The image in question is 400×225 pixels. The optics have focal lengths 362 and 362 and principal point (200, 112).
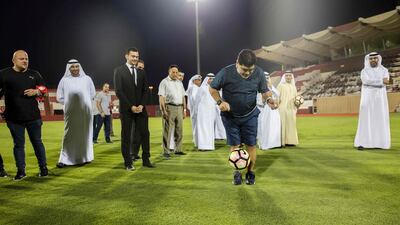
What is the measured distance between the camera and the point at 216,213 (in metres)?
3.72

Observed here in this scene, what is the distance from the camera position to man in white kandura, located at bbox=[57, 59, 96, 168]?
23.5ft

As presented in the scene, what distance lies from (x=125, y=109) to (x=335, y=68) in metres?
38.1

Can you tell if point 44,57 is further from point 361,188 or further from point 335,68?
point 361,188

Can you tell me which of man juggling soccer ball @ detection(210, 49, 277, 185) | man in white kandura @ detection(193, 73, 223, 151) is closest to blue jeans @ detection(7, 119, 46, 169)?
man juggling soccer ball @ detection(210, 49, 277, 185)

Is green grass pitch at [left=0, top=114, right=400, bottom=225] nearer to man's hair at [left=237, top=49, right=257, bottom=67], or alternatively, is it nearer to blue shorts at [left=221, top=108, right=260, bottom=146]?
blue shorts at [left=221, top=108, right=260, bottom=146]

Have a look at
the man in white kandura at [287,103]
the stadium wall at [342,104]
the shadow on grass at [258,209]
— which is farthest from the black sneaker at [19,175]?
the stadium wall at [342,104]

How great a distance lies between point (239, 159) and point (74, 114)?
3.93 m

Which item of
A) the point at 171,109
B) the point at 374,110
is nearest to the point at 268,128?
the point at 374,110

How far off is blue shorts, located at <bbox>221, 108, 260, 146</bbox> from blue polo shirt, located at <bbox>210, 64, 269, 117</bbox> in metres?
0.08

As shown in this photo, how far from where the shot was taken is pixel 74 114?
23.7ft

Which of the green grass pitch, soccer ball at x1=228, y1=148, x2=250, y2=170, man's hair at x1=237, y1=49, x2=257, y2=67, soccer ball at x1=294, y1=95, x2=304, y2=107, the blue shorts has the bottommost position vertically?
the green grass pitch

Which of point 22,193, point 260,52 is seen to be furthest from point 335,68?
point 22,193

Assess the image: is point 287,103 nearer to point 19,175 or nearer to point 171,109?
point 171,109

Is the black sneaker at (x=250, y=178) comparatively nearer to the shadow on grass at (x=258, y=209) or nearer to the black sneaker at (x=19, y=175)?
the shadow on grass at (x=258, y=209)
